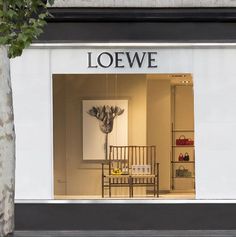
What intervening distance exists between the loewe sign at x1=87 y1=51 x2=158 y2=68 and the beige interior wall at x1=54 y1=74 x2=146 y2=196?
198 mm

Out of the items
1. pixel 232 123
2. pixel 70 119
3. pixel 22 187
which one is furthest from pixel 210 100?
pixel 22 187

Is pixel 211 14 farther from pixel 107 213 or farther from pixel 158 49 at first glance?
pixel 107 213

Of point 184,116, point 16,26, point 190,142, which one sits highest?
point 16,26

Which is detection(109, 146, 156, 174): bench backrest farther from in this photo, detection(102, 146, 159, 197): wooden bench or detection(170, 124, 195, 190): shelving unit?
detection(170, 124, 195, 190): shelving unit

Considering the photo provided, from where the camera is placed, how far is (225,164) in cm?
1462

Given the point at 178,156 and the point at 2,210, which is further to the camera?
the point at 178,156

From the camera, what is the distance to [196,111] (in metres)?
14.7

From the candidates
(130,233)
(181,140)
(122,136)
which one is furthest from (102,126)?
(130,233)

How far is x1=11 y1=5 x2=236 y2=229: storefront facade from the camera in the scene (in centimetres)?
1450

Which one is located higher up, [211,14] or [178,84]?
[211,14]

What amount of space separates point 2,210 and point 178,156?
537 centimetres

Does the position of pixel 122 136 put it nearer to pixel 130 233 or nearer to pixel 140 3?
pixel 130 233

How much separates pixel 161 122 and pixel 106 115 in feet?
3.28

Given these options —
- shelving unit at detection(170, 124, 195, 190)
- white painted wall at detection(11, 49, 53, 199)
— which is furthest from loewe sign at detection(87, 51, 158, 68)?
shelving unit at detection(170, 124, 195, 190)
